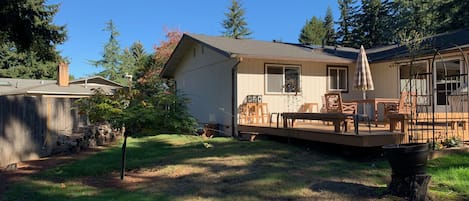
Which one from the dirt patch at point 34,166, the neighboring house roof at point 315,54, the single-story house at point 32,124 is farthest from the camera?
the neighboring house roof at point 315,54

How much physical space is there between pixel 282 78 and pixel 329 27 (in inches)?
1383

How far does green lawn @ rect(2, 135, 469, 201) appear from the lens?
5.14m

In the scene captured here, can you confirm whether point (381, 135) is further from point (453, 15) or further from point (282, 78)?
point (453, 15)

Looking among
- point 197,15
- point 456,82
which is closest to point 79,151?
point 456,82

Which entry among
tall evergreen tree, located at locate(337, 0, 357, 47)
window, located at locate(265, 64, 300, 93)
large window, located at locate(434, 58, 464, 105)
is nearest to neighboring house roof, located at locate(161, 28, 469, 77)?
window, located at locate(265, 64, 300, 93)

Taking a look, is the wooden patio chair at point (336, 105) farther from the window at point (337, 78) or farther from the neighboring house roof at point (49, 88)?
the neighboring house roof at point (49, 88)

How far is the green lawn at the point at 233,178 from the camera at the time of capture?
16.9ft

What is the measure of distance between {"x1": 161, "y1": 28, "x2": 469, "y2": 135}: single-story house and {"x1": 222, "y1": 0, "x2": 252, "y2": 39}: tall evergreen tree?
94.7ft

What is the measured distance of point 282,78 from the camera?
12062 mm

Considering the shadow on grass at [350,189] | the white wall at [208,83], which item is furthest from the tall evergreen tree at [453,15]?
the shadow on grass at [350,189]

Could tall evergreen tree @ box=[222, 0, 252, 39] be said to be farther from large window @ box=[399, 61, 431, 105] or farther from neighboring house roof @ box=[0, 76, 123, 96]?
large window @ box=[399, 61, 431, 105]

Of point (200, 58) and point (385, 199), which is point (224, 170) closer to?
point (385, 199)

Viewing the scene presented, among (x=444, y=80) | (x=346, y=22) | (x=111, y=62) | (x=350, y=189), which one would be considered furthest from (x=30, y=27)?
(x=346, y=22)

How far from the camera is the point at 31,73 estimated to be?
34625 millimetres
